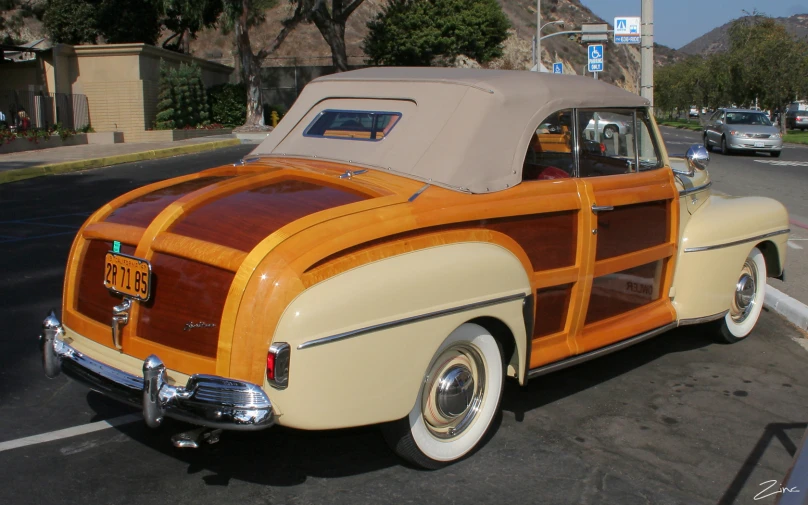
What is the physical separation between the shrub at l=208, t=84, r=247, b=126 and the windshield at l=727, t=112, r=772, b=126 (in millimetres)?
20085

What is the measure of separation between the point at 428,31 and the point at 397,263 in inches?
1780

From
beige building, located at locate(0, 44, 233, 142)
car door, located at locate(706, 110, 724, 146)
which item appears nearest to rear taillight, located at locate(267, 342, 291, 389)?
car door, located at locate(706, 110, 724, 146)

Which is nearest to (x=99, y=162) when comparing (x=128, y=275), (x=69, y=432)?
(x=69, y=432)

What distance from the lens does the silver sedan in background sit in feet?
85.3

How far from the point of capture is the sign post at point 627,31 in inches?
563

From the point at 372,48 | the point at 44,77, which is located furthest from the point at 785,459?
the point at 372,48

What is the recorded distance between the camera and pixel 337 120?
4934mm

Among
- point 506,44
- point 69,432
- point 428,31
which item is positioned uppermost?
point 506,44

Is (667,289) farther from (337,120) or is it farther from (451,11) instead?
(451,11)

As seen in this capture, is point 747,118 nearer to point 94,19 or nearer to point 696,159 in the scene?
point 696,159

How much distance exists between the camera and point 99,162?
2006 cm

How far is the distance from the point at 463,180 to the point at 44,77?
28.2m

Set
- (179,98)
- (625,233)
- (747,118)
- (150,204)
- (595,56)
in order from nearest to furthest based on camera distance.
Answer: (150,204) < (625,233) < (595,56) < (747,118) < (179,98)

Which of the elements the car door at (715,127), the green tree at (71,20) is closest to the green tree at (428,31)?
the green tree at (71,20)
